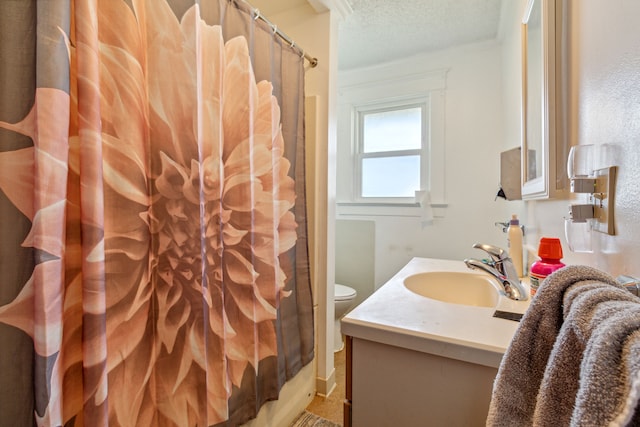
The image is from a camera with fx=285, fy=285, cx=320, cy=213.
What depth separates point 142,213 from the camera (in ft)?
2.42

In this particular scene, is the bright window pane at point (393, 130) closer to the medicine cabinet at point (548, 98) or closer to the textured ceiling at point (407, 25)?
the textured ceiling at point (407, 25)

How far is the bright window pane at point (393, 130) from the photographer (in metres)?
2.30

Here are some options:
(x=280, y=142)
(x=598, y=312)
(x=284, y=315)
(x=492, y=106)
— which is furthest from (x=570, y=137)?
(x=492, y=106)

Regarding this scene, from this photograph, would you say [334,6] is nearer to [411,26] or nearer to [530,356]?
[411,26]

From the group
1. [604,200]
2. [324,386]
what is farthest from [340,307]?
[604,200]

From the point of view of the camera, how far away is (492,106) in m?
1.99

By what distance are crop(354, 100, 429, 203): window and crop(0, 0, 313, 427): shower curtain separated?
131 cm

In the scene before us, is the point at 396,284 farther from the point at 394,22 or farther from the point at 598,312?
the point at 394,22

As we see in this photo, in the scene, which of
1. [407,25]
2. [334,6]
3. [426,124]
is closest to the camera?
[334,6]

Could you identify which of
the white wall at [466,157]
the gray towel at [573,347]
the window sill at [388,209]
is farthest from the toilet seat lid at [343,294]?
the gray towel at [573,347]

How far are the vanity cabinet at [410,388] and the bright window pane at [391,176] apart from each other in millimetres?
1724

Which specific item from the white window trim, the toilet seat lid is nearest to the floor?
the toilet seat lid

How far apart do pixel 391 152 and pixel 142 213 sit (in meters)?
2.02

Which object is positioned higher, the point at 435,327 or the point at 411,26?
the point at 411,26
